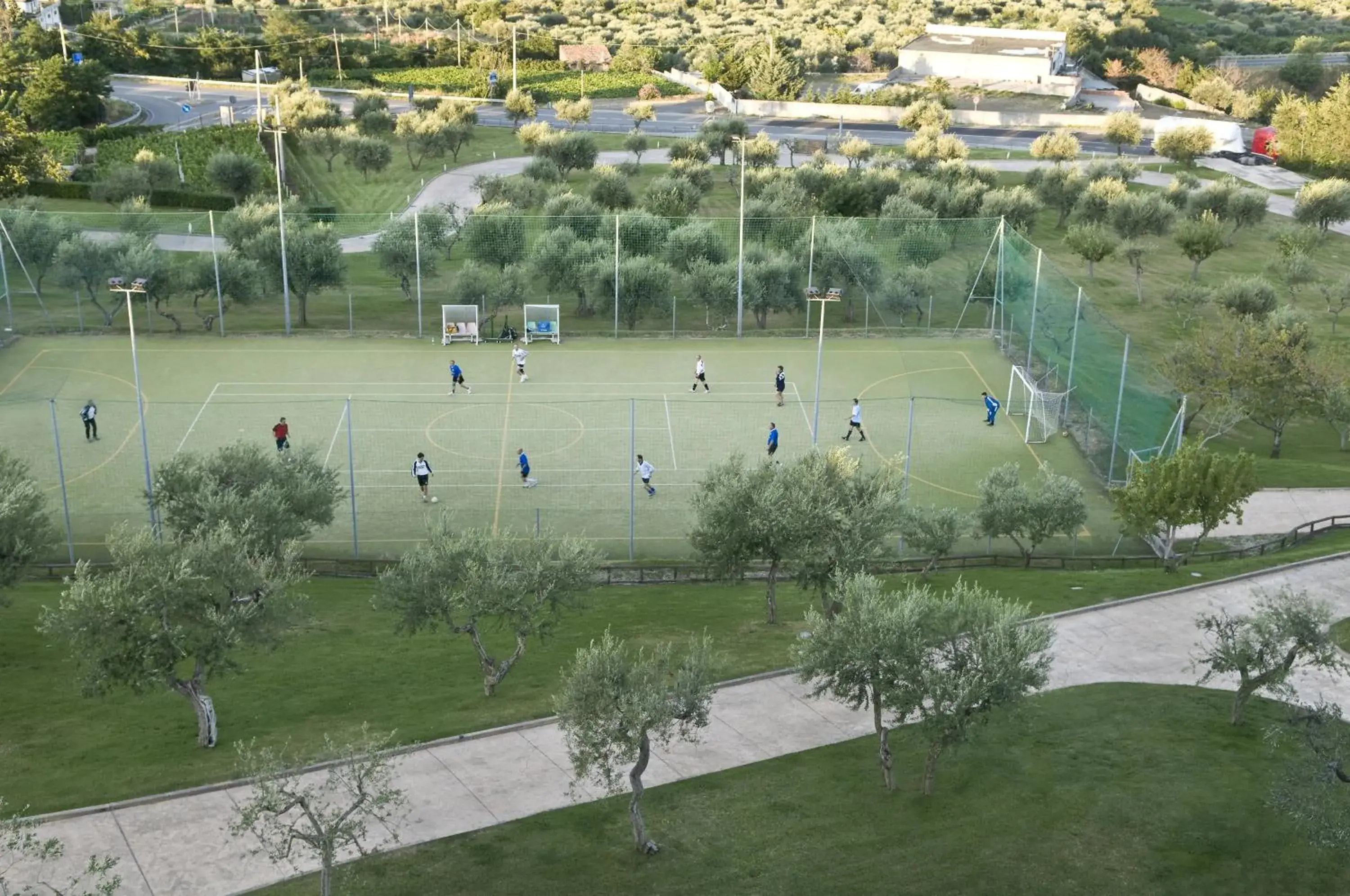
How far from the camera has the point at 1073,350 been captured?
42156 millimetres

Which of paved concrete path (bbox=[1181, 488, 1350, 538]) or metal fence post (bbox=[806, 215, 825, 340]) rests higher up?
metal fence post (bbox=[806, 215, 825, 340])

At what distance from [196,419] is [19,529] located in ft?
46.2

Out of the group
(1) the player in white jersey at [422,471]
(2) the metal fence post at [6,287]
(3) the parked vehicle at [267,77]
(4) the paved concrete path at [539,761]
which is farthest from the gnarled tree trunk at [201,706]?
(3) the parked vehicle at [267,77]

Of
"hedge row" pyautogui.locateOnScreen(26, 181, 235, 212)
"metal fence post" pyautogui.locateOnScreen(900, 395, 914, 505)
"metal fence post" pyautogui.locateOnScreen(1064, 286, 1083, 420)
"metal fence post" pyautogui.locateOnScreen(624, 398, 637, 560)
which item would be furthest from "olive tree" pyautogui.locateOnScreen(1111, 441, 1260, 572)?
"hedge row" pyautogui.locateOnScreen(26, 181, 235, 212)

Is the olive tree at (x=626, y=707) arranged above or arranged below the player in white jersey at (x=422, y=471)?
above

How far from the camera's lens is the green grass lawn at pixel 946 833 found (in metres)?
20.7

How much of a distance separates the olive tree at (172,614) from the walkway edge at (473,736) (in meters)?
1.50

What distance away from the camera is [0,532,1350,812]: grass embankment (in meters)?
23.7

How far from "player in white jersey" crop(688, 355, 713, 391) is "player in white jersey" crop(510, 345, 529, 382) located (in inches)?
213

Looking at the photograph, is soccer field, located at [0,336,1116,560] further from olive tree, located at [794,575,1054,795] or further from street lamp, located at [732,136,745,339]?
olive tree, located at [794,575,1054,795]

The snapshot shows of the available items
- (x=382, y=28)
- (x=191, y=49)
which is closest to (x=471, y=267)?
(x=191, y=49)

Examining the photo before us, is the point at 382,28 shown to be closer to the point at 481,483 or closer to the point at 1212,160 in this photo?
the point at 1212,160

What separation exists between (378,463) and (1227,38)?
130 m

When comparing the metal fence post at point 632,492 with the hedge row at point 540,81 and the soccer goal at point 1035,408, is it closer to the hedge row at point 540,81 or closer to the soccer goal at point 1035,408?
the soccer goal at point 1035,408
